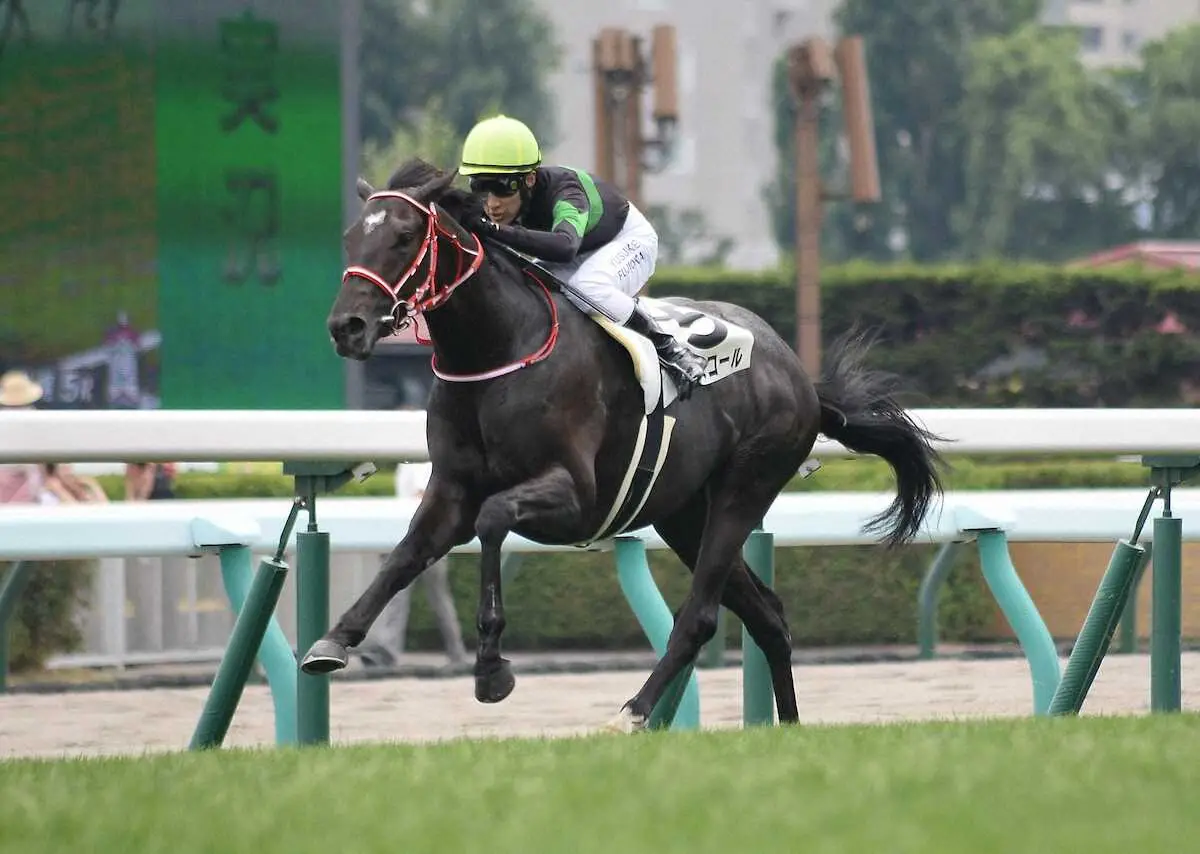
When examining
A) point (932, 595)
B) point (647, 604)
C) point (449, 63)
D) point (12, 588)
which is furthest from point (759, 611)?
point (449, 63)

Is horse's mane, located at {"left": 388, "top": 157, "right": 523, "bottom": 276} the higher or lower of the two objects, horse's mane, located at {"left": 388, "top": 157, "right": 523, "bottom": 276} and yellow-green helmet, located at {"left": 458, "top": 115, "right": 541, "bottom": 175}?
the lower

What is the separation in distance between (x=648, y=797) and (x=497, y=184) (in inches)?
86.5

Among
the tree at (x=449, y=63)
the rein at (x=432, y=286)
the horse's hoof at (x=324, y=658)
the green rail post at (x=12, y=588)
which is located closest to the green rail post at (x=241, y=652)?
the horse's hoof at (x=324, y=658)

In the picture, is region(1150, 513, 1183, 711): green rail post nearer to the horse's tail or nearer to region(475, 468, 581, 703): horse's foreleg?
the horse's tail

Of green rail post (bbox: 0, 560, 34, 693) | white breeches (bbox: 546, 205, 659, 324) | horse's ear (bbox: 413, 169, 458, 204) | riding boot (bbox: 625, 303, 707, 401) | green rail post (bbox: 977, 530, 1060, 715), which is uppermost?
horse's ear (bbox: 413, 169, 458, 204)

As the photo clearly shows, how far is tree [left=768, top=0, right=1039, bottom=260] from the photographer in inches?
2258

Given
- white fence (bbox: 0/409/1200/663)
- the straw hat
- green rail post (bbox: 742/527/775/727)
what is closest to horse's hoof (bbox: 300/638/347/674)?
white fence (bbox: 0/409/1200/663)

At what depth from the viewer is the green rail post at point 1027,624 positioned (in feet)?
20.8

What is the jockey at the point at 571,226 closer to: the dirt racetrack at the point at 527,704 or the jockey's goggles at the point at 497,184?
the jockey's goggles at the point at 497,184

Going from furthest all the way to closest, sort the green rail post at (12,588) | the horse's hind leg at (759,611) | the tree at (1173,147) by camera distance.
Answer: the tree at (1173,147) < the green rail post at (12,588) < the horse's hind leg at (759,611)

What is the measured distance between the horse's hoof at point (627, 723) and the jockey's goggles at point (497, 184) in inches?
48.7

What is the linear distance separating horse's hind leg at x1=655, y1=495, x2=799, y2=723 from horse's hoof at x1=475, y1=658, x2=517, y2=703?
1188 mm

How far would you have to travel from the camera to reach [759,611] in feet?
19.4

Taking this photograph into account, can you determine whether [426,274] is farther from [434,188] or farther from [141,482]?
[141,482]
